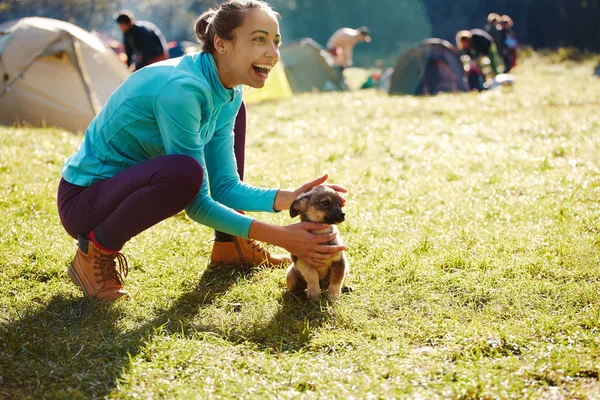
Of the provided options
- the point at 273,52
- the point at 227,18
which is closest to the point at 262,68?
the point at 273,52

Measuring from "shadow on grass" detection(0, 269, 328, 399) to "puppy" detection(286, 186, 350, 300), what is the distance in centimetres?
10

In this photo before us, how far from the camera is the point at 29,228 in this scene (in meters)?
4.73

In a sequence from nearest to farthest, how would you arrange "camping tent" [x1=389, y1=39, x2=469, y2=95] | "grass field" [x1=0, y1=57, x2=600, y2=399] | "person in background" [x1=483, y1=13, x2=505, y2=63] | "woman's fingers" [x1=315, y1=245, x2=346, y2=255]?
"grass field" [x1=0, y1=57, x2=600, y2=399], "woman's fingers" [x1=315, y1=245, x2=346, y2=255], "camping tent" [x1=389, y1=39, x2=469, y2=95], "person in background" [x1=483, y1=13, x2=505, y2=63]

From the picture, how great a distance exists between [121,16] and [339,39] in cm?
1239

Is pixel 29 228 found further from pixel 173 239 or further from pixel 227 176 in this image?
pixel 227 176

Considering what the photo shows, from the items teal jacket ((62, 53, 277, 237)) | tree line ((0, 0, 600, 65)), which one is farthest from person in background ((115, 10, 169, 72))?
tree line ((0, 0, 600, 65))

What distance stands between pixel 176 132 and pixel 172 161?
152 millimetres

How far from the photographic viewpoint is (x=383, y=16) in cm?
3647

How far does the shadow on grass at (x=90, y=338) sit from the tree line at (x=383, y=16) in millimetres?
24504

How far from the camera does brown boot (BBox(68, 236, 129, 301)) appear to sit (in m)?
3.50

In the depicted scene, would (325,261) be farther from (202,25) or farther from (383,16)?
(383,16)

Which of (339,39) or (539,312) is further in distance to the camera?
(339,39)

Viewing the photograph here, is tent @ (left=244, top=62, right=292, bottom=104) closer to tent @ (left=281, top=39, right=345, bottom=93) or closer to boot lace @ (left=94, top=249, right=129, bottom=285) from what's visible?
tent @ (left=281, top=39, right=345, bottom=93)

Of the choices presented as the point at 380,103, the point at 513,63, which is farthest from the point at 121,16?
the point at 513,63
